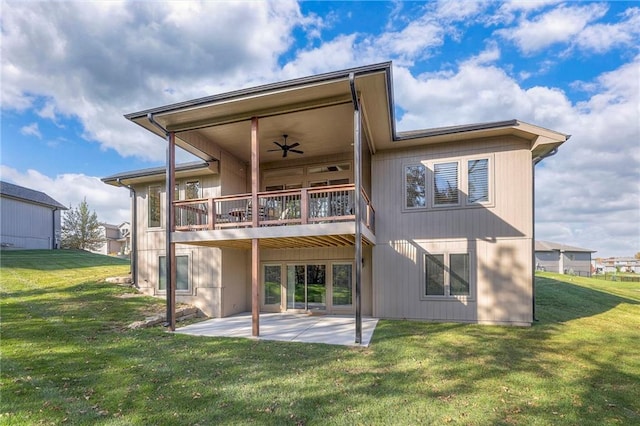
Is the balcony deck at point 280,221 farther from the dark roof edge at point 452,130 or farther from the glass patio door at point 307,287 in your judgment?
the dark roof edge at point 452,130

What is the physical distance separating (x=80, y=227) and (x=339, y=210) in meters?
32.2

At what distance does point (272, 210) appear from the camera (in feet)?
33.4

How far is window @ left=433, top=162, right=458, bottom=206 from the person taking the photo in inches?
373

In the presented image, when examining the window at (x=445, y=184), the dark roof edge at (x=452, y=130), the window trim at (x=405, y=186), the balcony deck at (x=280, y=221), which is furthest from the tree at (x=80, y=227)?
the window at (x=445, y=184)

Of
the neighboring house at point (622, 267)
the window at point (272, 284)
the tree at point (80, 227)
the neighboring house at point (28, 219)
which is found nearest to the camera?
the window at point (272, 284)

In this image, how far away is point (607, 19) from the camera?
1003 cm

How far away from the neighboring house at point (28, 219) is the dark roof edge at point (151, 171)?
15.0 meters

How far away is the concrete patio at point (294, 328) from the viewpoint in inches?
290

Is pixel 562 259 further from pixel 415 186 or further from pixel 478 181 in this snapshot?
pixel 415 186

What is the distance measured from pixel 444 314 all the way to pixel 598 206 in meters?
64.7

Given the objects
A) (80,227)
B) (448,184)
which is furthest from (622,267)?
(80,227)

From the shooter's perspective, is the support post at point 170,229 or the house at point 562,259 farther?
the house at point 562,259

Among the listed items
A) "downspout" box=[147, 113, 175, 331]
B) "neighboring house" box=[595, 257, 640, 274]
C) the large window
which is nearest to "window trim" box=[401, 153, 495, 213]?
the large window

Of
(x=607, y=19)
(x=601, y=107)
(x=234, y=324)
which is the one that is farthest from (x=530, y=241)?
(x=601, y=107)
